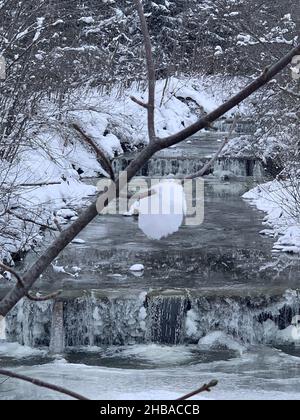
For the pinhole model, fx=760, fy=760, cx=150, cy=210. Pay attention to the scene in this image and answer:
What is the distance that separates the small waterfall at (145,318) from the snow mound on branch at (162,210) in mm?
7355

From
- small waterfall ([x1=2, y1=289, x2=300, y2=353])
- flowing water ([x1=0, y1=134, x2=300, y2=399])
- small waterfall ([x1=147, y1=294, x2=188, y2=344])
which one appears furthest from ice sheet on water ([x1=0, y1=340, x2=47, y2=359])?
small waterfall ([x1=147, y1=294, x2=188, y2=344])

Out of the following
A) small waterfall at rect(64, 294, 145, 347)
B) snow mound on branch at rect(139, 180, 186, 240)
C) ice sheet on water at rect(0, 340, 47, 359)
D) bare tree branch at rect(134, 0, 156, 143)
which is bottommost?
ice sheet on water at rect(0, 340, 47, 359)

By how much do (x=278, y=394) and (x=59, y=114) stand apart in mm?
7360

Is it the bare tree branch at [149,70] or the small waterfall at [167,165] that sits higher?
the small waterfall at [167,165]

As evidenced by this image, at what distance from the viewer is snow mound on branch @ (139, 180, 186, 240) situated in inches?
52.7

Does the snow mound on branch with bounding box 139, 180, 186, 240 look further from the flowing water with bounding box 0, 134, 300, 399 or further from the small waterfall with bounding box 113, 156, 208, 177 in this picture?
the small waterfall with bounding box 113, 156, 208, 177

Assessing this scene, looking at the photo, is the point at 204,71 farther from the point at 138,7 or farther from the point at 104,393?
the point at 138,7

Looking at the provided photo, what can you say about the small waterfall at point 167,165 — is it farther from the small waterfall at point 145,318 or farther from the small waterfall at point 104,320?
the small waterfall at point 104,320

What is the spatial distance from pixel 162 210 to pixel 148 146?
250mm

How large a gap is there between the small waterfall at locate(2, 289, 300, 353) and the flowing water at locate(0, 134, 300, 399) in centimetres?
1

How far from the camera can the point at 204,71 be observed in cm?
3291

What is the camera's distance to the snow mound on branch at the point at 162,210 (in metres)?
1.34

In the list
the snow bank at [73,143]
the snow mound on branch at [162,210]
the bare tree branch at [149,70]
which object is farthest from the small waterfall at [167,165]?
the bare tree branch at [149,70]

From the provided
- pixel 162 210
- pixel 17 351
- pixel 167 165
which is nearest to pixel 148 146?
pixel 162 210
